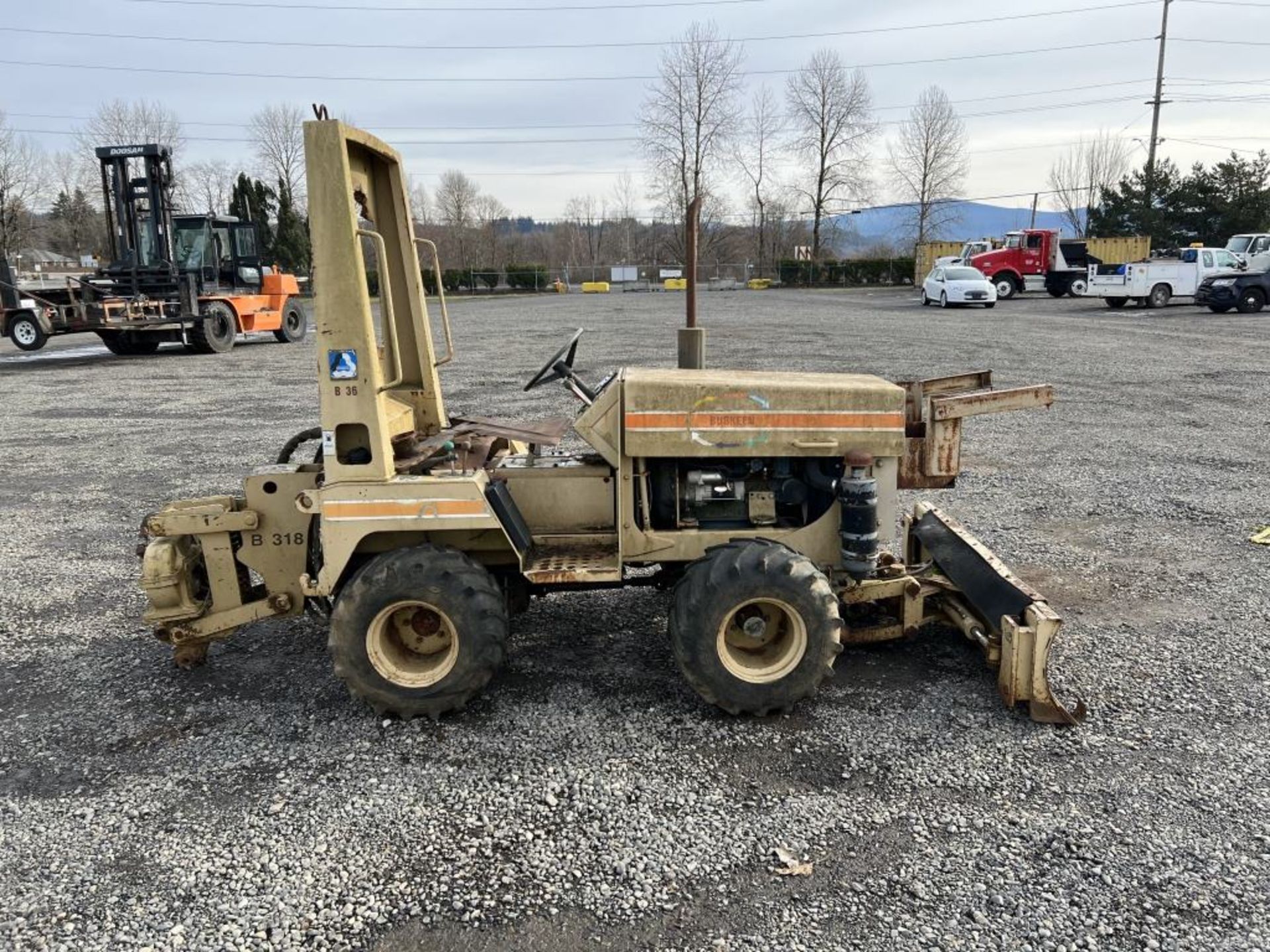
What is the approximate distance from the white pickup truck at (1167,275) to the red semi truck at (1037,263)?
24.8 feet

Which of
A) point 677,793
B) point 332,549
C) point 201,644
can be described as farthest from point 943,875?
point 201,644

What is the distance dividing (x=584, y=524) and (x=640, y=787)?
129cm

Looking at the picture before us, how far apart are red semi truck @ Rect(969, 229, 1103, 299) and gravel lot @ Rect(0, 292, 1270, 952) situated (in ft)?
109

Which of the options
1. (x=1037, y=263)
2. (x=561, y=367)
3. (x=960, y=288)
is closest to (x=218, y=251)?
(x=561, y=367)

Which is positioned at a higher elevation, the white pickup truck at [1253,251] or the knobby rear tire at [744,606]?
the white pickup truck at [1253,251]

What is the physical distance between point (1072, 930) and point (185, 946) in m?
2.77

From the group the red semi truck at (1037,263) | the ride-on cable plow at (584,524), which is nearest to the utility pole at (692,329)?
the ride-on cable plow at (584,524)

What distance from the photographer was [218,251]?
66.5 ft

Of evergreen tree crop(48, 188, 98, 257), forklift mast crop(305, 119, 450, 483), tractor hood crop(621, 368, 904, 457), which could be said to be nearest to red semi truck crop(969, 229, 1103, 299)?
tractor hood crop(621, 368, 904, 457)

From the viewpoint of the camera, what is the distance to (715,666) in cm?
386

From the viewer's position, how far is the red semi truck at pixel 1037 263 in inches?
1433

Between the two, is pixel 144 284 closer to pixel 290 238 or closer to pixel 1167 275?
pixel 1167 275

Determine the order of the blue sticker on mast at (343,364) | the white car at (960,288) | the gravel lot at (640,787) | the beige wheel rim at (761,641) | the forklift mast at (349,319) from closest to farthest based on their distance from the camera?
the gravel lot at (640,787)
the forklift mast at (349,319)
the blue sticker on mast at (343,364)
the beige wheel rim at (761,641)
the white car at (960,288)

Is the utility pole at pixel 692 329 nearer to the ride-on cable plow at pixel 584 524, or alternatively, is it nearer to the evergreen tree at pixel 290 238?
the ride-on cable plow at pixel 584 524
